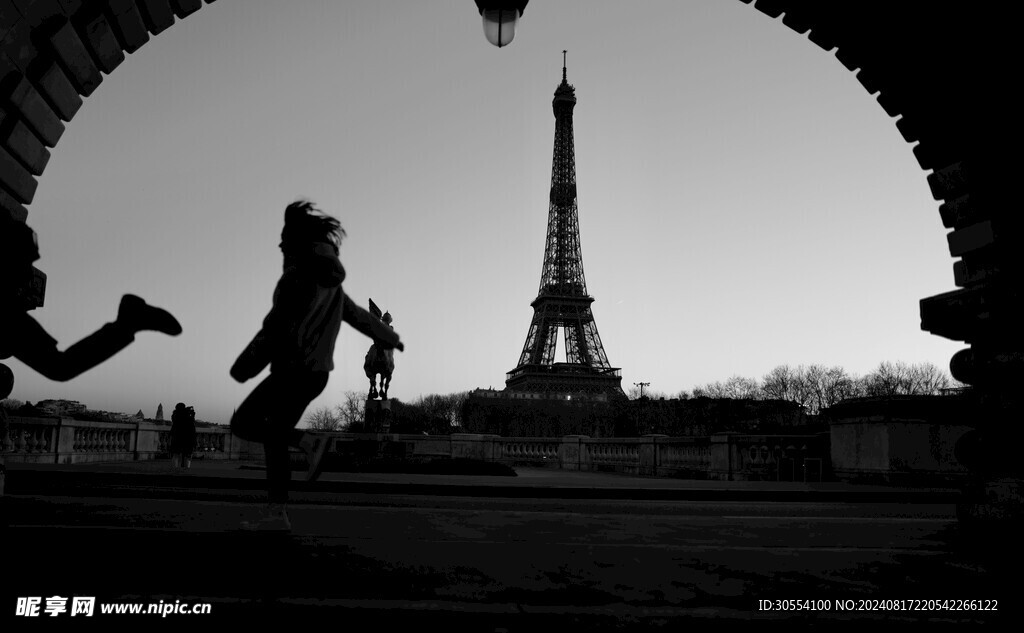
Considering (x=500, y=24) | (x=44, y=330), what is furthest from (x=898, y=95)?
(x=44, y=330)

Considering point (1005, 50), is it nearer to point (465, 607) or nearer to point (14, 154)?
point (465, 607)

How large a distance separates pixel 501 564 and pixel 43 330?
2398 mm

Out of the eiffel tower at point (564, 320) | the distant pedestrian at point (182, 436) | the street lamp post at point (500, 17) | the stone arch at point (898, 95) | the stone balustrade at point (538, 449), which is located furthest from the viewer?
the eiffel tower at point (564, 320)

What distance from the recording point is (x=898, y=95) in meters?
6.69

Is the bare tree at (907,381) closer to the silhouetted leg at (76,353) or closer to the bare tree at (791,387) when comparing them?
the bare tree at (791,387)

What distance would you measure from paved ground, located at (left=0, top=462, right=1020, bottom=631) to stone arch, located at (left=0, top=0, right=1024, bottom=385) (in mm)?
1848

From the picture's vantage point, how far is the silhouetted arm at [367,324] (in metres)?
4.45

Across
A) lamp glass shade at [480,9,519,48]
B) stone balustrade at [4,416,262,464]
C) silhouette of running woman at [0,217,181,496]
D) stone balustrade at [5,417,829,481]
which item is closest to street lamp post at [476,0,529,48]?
lamp glass shade at [480,9,519,48]

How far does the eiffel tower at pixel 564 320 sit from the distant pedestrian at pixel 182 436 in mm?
57919

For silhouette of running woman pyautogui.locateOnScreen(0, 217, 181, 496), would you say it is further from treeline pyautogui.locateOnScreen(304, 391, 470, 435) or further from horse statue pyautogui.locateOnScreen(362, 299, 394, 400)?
treeline pyautogui.locateOnScreen(304, 391, 470, 435)

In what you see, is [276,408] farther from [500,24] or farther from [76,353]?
[500,24]

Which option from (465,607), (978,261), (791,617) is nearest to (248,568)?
(465,607)

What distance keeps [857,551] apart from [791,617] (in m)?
2.09

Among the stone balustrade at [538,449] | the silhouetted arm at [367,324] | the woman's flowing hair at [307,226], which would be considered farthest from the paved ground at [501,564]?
the stone balustrade at [538,449]
